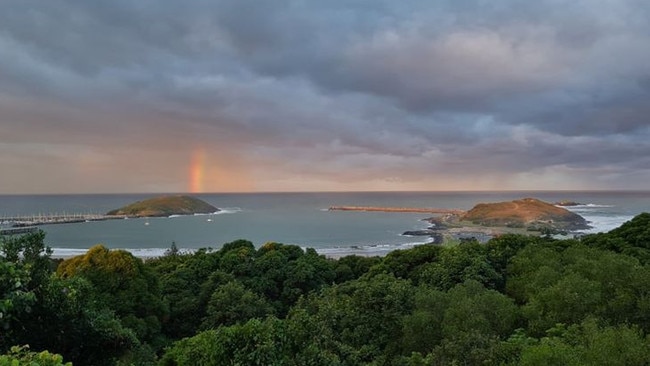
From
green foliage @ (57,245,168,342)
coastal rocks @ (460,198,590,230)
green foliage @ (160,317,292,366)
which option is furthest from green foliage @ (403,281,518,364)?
coastal rocks @ (460,198,590,230)

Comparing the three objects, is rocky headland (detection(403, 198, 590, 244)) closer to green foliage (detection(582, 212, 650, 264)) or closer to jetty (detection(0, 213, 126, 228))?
green foliage (detection(582, 212, 650, 264))

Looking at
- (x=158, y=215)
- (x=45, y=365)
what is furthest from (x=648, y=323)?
(x=158, y=215)

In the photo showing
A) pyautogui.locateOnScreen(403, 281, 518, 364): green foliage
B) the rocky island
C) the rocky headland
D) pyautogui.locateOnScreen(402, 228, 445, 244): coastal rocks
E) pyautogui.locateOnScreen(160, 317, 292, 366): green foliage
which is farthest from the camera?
the rocky island

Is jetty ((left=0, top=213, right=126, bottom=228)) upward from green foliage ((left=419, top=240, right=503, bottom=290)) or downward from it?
downward

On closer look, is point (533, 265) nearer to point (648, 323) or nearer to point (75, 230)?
point (648, 323)

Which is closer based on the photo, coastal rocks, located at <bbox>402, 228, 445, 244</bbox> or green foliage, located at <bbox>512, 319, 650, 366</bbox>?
green foliage, located at <bbox>512, 319, 650, 366</bbox>

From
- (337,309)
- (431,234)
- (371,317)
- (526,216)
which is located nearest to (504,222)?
(526,216)

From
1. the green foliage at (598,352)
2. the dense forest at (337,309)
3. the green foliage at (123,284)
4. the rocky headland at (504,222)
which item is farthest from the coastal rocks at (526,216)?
the green foliage at (598,352)

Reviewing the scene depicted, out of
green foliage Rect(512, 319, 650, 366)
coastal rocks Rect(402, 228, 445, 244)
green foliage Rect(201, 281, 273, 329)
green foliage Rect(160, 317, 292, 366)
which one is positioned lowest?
coastal rocks Rect(402, 228, 445, 244)
